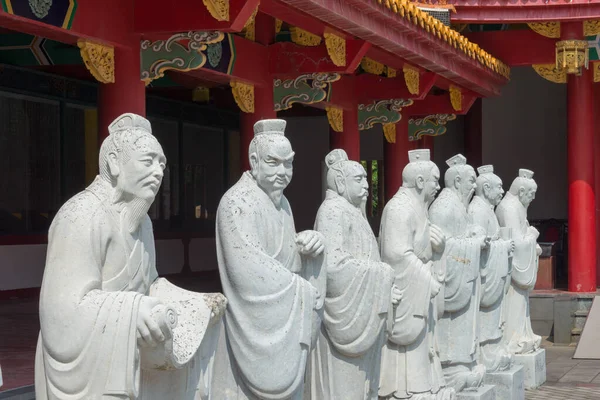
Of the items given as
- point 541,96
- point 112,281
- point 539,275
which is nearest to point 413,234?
point 112,281

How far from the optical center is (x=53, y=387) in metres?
4.21

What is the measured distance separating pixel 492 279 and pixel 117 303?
578 cm

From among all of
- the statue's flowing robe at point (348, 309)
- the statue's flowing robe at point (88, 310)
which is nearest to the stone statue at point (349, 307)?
the statue's flowing robe at point (348, 309)

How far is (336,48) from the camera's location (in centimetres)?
1031

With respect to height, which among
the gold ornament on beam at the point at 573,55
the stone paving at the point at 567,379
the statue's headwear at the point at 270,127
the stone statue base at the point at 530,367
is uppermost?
the gold ornament on beam at the point at 573,55

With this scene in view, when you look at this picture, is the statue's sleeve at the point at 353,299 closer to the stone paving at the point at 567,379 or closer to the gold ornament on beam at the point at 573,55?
the stone paving at the point at 567,379

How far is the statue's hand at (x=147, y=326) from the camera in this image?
414 centimetres

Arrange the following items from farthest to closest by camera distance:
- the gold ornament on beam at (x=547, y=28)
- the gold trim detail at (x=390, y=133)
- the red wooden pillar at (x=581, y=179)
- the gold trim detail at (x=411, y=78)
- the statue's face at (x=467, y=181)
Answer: the gold trim detail at (x=390, y=133) → the red wooden pillar at (x=581, y=179) → the gold ornament on beam at (x=547, y=28) → the gold trim detail at (x=411, y=78) → the statue's face at (x=467, y=181)

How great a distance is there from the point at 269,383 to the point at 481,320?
14.6 feet

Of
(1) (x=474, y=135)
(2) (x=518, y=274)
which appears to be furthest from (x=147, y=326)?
(1) (x=474, y=135)

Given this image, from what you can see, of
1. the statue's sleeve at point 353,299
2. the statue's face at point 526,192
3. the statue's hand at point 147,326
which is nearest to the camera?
the statue's hand at point 147,326

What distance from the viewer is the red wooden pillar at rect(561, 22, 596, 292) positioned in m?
14.0

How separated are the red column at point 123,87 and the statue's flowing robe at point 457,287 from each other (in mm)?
2347

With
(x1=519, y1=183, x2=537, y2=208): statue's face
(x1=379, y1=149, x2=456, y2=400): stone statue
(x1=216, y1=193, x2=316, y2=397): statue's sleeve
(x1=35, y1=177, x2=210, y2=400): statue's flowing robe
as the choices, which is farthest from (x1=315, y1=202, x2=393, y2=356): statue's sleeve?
(x1=519, y1=183, x2=537, y2=208): statue's face
